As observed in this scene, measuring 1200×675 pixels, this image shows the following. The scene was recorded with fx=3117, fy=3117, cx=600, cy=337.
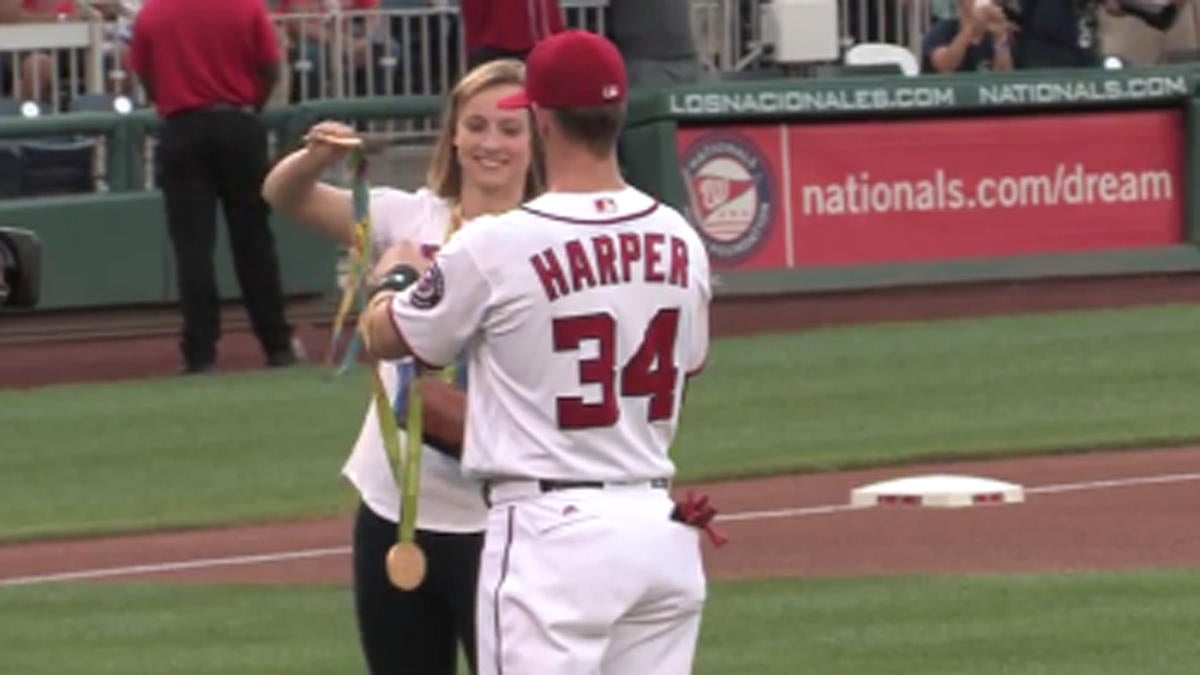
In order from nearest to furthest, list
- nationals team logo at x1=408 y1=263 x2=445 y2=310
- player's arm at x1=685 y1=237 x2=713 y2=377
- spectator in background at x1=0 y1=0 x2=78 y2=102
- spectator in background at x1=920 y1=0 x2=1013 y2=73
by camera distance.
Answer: nationals team logo at x1=408 y1=263 x2=445 y2=310, player's arm at x1=685 y1=237 x2=713 y2=377, spectator in background at x1=0 y1=0 x2=78 y2=102, spectator in background at x1=920 y1=0 x2=1013 y2=73

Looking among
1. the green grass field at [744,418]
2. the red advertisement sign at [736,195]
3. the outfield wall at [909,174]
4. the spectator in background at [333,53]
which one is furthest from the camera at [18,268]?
the spectator in background at [333,53]

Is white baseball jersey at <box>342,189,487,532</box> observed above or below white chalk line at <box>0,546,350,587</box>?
above

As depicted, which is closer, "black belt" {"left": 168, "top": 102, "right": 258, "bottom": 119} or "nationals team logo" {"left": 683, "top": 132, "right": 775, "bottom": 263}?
"black belt" {"left": 168, "top": 102, "right": 258, "bottom": 119}

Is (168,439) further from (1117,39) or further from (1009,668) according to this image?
(1117,39)

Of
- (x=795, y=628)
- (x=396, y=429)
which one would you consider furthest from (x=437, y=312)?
(x=795, y=628)

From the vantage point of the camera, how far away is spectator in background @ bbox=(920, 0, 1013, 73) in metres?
20.3

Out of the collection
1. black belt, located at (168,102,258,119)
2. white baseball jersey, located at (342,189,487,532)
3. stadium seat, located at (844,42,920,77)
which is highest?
stadium seat, located at (844,42,920,77)

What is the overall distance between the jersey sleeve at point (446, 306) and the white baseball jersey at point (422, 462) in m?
0.48

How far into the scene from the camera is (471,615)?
6344mm

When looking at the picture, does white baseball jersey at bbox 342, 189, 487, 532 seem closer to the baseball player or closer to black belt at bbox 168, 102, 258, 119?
the baseball player

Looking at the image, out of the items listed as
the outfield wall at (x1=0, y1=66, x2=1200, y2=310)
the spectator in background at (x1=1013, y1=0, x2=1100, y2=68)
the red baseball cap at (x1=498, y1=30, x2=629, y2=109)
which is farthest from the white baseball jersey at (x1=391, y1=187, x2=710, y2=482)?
the spectator in background at (x1=1013, y1=0, x2=1100, y2=68)

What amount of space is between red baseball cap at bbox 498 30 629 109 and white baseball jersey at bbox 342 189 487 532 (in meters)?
0.82

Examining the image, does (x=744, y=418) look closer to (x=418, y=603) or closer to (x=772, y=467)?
(x=772, y=467)

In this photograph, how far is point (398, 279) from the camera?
5.95m
